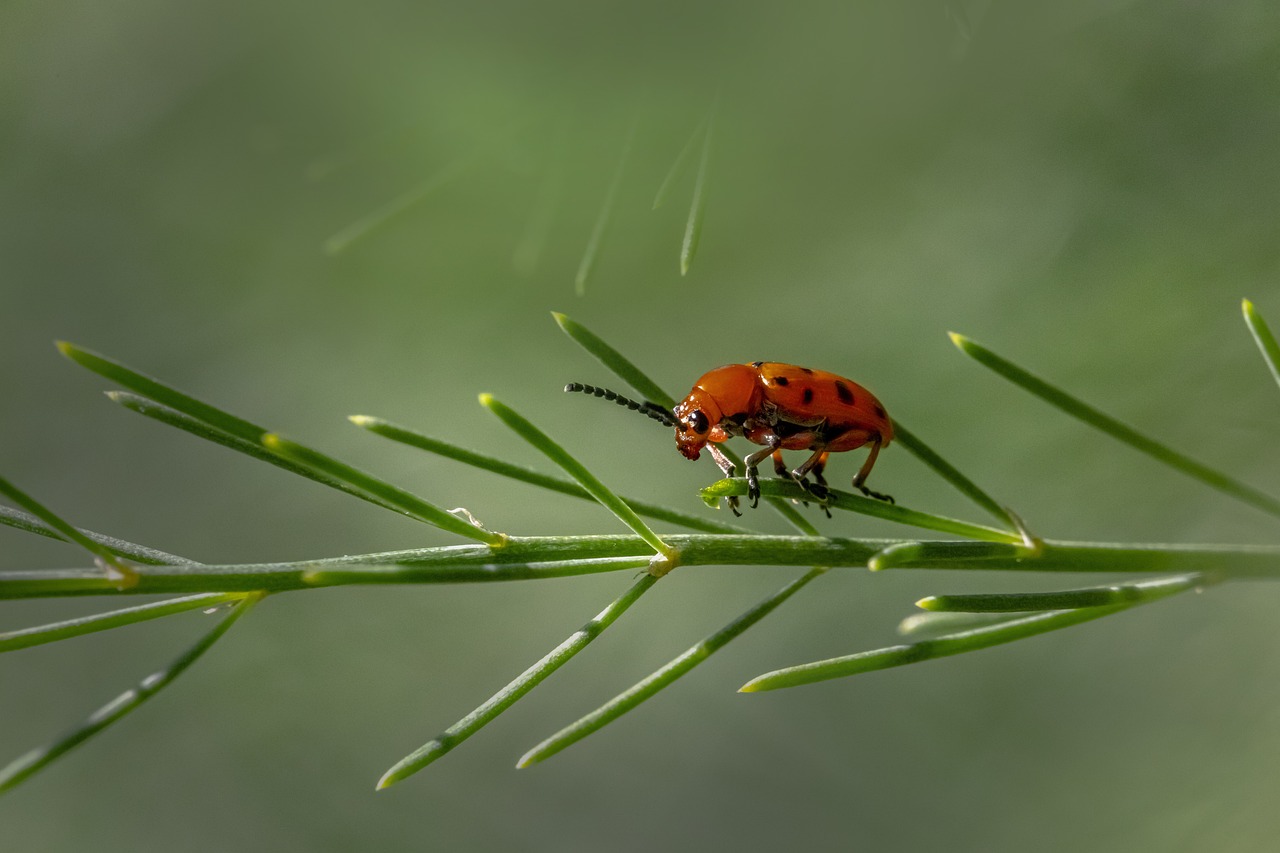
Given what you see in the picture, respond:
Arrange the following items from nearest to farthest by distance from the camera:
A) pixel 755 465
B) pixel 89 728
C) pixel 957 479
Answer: pixel 89 728
pixel 957 479
pixel 755 465

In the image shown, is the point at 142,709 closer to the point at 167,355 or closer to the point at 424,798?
the point at 424,798

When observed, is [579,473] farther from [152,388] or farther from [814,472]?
[814,472]

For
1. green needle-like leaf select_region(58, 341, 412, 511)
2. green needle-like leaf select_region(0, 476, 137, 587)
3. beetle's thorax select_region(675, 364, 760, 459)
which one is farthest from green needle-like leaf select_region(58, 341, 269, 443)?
beetle's thorax select_region(675, 364, 760, 459)

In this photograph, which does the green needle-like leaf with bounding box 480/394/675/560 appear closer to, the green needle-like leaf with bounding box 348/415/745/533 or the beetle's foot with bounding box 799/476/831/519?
the green needle-like leaf with bounding box 348/415/745/533

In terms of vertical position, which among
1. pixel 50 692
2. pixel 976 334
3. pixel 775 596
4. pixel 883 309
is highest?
pixel 50 692

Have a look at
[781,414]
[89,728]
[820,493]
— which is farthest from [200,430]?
[781,414]

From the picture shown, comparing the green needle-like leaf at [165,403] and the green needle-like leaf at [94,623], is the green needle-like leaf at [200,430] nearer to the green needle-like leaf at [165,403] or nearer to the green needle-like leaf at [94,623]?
the green needle-like leaf at [165,403]

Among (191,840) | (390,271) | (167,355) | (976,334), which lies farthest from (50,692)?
(976,334)
